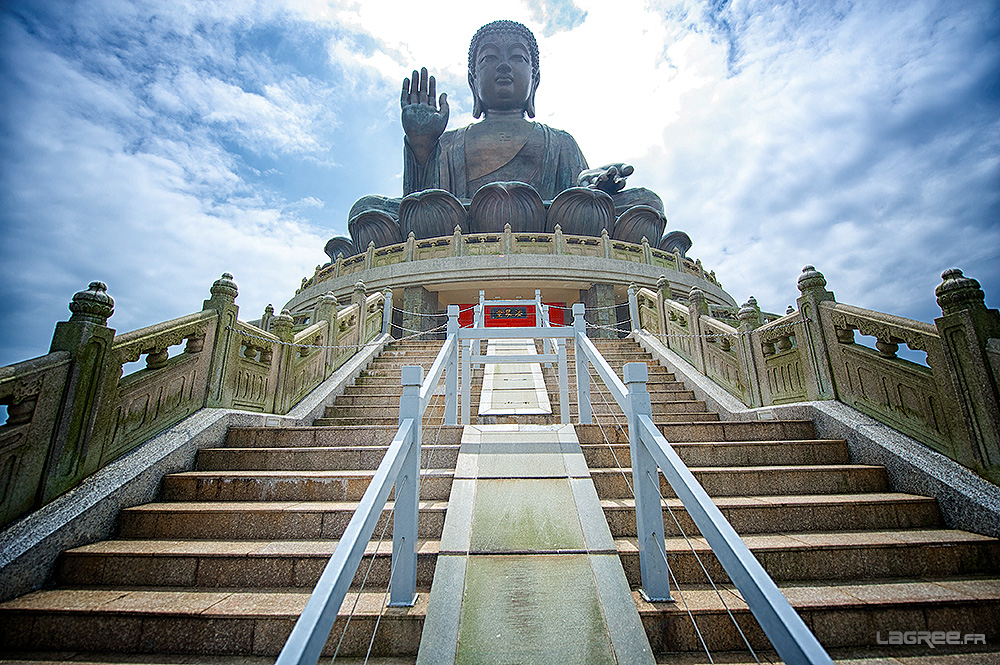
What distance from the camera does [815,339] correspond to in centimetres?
475

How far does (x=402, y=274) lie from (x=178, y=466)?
1120 centimetres

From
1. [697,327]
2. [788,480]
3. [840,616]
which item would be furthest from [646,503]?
[697,327]

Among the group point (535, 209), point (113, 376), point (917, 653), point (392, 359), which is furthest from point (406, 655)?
point (535, 209)

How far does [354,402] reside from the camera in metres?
6.49

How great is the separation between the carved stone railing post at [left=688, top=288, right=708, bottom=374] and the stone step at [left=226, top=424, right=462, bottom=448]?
4.25 meters

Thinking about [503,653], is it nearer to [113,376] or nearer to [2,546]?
[2,546]

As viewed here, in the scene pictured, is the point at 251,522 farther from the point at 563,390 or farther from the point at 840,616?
the point at 840,616

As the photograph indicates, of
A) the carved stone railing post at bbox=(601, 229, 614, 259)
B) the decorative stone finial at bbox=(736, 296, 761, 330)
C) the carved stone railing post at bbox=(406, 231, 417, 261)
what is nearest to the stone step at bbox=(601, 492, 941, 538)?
the decorative stone finial at bbox=(736, 296, 761, 330)

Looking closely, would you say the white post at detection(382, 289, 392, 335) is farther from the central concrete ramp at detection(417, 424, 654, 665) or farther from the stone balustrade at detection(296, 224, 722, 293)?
the central concrete ramp at detection(417, 424, 654, 665)

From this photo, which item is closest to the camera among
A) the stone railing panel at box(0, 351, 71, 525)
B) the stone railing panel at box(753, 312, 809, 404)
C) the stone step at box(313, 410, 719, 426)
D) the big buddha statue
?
the stone railing panel at box(0, 351, 71, 525)

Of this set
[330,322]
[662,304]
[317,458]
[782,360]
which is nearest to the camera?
[317,458]

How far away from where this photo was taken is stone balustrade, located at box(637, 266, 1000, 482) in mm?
3297

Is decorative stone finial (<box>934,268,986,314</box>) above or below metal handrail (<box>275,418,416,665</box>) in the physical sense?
above

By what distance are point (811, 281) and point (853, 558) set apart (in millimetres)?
3278
